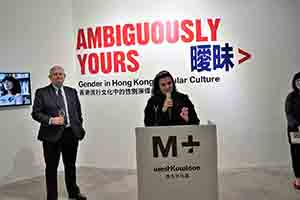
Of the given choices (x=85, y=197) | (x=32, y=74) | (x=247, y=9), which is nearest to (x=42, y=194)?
(x=85, y=197)

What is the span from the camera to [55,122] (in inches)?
161

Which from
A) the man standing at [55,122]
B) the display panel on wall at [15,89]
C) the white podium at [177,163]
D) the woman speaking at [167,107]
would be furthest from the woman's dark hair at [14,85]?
the white podium at [177,163]

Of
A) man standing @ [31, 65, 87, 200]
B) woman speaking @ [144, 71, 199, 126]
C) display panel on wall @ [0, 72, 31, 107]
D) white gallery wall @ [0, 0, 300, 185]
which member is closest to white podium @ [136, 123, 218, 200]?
woman speaking @ [144, 71, 199, 126]

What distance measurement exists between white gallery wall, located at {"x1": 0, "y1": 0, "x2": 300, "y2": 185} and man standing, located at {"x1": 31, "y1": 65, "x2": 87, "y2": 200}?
162cm

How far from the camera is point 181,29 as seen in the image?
5.83 metres

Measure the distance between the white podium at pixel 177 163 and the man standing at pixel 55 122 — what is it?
1505 millimetres

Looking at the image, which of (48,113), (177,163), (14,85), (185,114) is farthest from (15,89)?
(177,163)

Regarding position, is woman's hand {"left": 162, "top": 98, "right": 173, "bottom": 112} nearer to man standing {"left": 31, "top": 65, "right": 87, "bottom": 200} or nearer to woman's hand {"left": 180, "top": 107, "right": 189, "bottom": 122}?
woman's hand {"left": 180, "top": 107, "right": 189, "bottom": 122}

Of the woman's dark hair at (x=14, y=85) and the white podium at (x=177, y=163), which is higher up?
the woman's dark hair at (x=14, y=85)

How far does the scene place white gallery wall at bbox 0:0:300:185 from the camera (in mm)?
5734

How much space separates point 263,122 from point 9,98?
3852 millimetres

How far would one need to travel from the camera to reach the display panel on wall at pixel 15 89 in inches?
214

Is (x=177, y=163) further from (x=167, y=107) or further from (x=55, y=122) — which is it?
(x=55, y=122)

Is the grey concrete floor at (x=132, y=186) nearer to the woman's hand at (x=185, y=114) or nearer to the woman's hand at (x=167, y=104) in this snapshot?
the woman's hand at (x=185, y=114)
